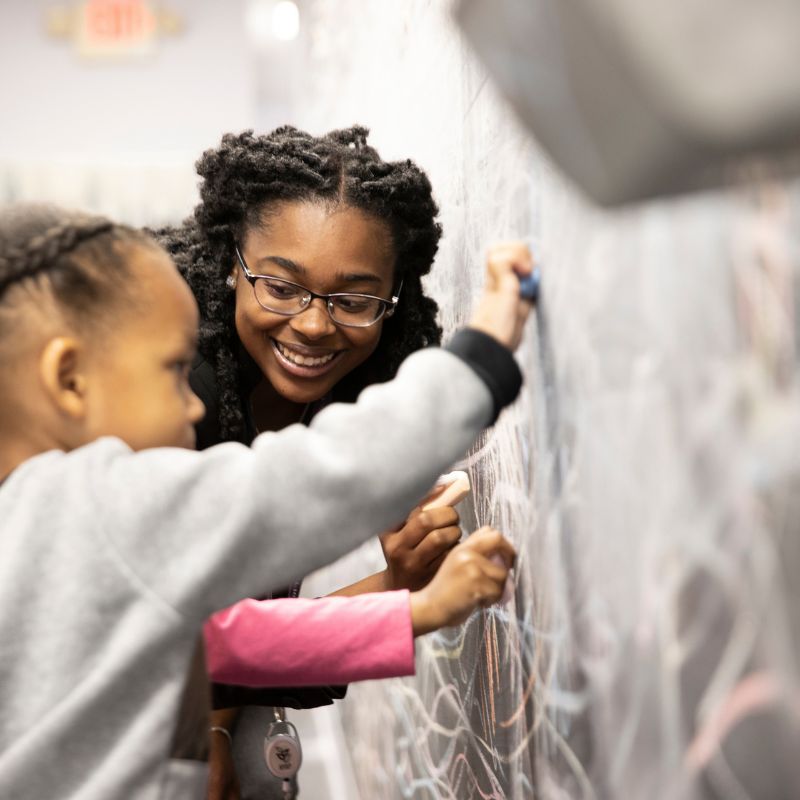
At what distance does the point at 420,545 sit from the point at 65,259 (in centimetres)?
46

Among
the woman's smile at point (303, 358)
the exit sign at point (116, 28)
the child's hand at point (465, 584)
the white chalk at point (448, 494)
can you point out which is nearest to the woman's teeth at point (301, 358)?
the woman's smile at point (303, 358)

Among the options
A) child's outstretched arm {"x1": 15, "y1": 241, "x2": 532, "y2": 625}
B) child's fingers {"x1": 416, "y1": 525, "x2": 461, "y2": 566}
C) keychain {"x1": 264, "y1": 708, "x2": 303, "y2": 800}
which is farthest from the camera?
keychain {"x1": 264, "y1": 708, "x2": 303, "y2": 800}

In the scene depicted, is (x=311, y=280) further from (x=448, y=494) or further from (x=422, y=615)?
(x=422, y=615)

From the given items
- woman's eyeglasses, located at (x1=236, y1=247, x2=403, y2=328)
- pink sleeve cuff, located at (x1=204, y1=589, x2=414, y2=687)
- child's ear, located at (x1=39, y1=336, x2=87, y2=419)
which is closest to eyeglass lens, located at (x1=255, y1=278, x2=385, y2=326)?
woman's eyeglasses, located at (x1=236, y1=247, x2=403, y2=328)

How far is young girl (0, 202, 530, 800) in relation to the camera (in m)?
0.62

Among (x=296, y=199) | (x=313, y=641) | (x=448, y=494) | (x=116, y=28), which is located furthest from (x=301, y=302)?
(x=116, y=28)

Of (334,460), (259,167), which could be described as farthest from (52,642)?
(259,167)

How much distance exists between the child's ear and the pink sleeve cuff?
12.2 inches

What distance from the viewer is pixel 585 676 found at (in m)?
0.68

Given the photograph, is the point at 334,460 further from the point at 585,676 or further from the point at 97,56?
the point at 97,56

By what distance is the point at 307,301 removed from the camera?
109 cm

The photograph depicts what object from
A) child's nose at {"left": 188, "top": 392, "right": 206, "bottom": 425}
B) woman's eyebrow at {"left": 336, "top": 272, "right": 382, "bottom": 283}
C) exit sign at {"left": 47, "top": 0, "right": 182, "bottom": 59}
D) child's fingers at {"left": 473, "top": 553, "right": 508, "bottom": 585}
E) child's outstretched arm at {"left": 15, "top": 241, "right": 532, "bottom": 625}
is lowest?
child's fingers at {"left": 473, "top": 553, "right": 508, "bottom": 585}

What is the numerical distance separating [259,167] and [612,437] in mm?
647

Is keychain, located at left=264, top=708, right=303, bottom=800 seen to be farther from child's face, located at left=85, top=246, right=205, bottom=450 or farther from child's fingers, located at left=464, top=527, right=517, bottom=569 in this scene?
child's face, located at left=85, top=246, right=205, bottom=450
